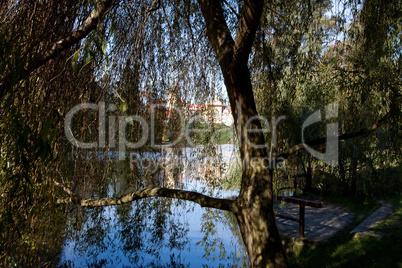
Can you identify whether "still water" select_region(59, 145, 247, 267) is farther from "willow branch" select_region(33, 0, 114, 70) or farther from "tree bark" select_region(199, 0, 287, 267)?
"willow branch" select_region(33, 0, 114, 70)

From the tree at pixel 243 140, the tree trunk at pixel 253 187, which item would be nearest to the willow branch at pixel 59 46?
the tree at pixel 243 140

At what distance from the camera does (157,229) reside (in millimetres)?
3729

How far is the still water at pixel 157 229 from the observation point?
3572 mm

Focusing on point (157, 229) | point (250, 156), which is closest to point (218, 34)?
point (250, 156)

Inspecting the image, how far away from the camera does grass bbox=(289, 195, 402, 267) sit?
4.04m

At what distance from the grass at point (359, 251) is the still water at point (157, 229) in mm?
843

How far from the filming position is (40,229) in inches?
90.4

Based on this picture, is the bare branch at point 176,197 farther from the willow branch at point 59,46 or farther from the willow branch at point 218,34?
the willow branch at point 218,34

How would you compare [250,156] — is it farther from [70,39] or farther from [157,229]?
[157,229]

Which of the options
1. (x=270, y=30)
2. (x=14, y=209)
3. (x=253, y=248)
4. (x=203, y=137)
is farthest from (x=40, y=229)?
(x=270, y=30)

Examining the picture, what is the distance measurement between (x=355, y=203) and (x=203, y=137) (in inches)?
192

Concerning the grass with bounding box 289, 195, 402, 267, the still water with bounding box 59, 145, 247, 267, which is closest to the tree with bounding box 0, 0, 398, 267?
the still water with bounding box 59, 145, 247, 267

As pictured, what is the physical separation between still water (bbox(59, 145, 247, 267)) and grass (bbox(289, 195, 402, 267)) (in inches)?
33.2

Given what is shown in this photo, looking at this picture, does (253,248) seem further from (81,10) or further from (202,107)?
(81,10)
